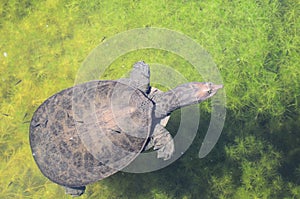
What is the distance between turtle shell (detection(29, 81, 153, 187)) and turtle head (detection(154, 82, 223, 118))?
0.25 metres

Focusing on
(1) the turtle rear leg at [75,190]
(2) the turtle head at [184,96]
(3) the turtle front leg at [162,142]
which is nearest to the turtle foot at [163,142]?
(3) the turtle front leg at [162,142]

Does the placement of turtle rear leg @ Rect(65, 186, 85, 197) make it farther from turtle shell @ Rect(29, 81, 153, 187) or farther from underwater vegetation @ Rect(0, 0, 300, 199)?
turtle shell @ Rect(29, 81, 153, 187)

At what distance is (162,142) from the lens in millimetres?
3818

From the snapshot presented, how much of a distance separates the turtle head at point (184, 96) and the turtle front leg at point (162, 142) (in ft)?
0.57

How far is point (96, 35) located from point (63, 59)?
46 centimetres

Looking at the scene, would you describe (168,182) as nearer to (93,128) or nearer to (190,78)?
(190,78)

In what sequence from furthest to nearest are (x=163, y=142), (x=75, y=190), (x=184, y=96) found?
(x=75, y=190), (x=163, y=142), (x=184, y=96)

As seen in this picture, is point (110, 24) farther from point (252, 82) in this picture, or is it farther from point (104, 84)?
point (252, 82)

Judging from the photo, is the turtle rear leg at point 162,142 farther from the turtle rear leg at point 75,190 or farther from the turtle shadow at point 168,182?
the turtle rear leg at point 75,190

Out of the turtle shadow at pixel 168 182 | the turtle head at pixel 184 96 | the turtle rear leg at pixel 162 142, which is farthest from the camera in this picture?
the turtle shadow at pixel 168 182

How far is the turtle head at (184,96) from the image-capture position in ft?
11.2

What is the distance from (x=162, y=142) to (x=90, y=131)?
3.18 ft

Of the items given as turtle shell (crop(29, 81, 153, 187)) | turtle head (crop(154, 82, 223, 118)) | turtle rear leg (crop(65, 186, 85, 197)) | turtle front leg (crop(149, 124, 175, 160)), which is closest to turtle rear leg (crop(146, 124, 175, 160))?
turtle front leg (crop(149, 124, 175, 160))

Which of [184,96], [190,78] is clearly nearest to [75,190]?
[184,96]
